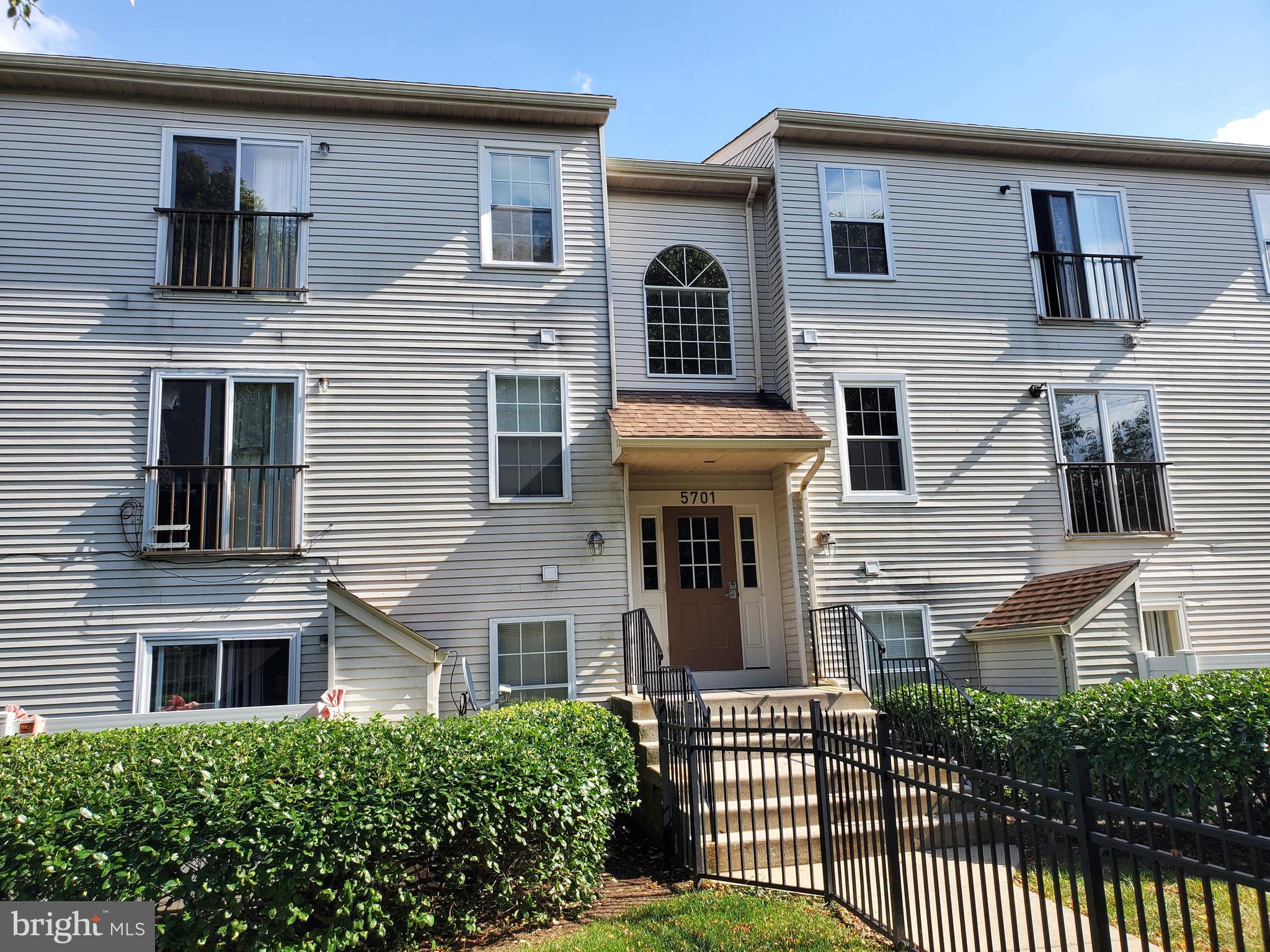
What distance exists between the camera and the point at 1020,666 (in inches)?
442

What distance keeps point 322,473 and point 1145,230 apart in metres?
12.5

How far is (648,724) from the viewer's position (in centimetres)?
905

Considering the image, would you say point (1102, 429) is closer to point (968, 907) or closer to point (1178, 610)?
point (1178, 610)

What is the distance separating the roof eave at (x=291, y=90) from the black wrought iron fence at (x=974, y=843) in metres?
8.11

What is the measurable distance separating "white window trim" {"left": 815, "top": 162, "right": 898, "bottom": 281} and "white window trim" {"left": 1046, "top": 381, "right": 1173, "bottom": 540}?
2923 millimetres

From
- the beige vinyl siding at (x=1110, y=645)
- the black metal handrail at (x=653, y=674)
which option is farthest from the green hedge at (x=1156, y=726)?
the black metal handrail at (x=653, y=674)

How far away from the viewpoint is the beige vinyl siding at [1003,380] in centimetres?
1222

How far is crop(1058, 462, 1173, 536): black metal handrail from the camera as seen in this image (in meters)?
12.7

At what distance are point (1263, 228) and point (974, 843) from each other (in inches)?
460

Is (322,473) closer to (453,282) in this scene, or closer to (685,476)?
(453,282)

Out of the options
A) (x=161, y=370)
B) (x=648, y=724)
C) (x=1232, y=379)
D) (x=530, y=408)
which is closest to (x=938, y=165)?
(x=1232, y=379)

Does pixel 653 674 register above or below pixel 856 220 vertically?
below

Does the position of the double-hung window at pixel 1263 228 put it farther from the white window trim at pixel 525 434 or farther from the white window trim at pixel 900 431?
the white window trim at pixel 525 434

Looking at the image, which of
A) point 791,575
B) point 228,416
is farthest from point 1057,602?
point 228,416
